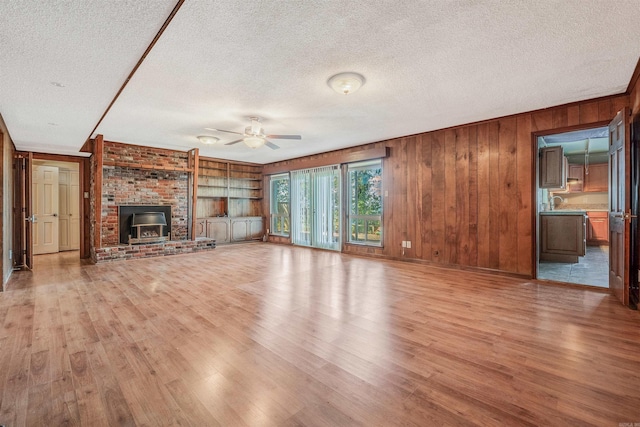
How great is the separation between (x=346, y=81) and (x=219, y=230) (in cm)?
638

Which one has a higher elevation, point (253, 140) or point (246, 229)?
point (253, 140)

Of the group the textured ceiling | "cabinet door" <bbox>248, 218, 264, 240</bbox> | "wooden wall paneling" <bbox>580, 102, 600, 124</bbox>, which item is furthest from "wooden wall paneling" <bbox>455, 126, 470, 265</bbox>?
"cabinet door" <bbox>248, 218, 264, 240</bbox>

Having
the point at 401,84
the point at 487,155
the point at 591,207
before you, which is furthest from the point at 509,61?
the point at 591,207

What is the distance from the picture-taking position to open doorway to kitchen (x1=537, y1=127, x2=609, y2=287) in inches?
182

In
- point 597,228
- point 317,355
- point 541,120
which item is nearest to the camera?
point 317,355

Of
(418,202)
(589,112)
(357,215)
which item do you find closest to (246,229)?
(357,215)

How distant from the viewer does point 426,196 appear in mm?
5320

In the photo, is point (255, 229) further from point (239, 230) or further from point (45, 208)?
point (45, 208)

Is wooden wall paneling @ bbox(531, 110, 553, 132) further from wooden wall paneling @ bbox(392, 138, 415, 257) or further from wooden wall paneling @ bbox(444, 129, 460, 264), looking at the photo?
wooden wall paneling @ bbox(392, 138, 415, 257)

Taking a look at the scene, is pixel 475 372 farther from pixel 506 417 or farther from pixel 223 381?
pixel 223 381

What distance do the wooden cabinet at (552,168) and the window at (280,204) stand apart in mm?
6021

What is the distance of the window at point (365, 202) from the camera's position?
6.28m

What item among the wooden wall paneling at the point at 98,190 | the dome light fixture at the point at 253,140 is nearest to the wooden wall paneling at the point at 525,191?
the dome light fixture at the point at 253,140

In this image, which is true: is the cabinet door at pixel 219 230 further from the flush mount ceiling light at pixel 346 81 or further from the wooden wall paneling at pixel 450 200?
the flush mount ceiling light at pixel 346 81
